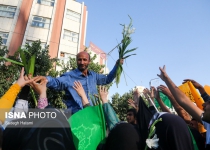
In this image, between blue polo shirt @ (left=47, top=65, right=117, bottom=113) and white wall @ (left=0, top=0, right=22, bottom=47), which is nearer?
blue polo shirt @ (left=47, top=65, right=117, bottom=113)

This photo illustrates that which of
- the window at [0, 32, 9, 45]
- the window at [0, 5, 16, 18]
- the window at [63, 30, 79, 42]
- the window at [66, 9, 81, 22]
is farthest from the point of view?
the window at [66, 9, 81, 22]

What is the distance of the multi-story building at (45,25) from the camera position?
17.6 meters

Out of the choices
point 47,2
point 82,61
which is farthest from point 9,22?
point 82,61

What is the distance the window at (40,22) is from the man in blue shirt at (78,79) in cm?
1713

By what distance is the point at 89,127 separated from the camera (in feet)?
6.99

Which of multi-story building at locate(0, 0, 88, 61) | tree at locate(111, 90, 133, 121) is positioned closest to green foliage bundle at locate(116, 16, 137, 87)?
tree at locate(111, 90, 133, 121)

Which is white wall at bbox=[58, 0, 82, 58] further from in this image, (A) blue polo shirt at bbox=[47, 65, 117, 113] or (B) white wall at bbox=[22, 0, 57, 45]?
(A) blue polo shirt at bbox=[47, 65, 117, 113]

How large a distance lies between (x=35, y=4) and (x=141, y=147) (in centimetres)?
2054

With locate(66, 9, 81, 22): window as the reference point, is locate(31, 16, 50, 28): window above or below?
below

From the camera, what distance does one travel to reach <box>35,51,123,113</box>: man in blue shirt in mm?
2910

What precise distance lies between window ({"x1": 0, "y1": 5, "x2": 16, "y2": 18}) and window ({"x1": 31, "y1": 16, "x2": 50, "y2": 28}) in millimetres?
1930

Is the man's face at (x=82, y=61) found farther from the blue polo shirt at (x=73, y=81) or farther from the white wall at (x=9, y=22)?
the white wall at (x=9, y=22)

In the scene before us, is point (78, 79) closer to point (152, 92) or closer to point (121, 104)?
point (152, 92)

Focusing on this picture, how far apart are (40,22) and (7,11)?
3.02 metres
